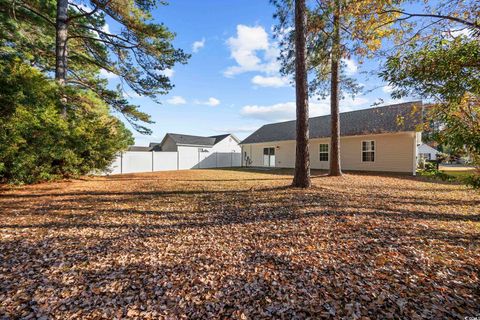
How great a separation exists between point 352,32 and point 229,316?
6.89 m

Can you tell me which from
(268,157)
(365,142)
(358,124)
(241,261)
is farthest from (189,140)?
(241,261)

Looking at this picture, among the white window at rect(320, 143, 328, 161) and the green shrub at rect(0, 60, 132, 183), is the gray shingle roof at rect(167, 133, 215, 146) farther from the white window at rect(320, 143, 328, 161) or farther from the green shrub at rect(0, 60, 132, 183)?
the green shrub at rect(0, 60, 132, 183)

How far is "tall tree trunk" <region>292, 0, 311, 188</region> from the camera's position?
274 inches

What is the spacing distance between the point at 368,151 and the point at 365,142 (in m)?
0.62

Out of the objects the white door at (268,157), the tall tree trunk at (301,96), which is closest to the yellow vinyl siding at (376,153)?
the white door at (268,157)

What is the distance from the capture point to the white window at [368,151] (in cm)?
1391

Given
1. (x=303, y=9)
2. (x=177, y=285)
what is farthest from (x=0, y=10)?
(x=177, y=285)

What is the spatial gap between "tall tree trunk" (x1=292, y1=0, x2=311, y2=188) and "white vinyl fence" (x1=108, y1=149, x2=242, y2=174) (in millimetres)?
10871

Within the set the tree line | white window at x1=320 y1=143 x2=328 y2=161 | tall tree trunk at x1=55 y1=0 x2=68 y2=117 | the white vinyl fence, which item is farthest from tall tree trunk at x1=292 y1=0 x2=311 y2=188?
the white vinyl fence

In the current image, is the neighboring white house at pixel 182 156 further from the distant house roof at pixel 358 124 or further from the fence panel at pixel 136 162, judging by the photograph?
the distant house roof at pixel 358 124

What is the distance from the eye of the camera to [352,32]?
19.1 ft

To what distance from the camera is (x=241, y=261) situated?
2.83 metres

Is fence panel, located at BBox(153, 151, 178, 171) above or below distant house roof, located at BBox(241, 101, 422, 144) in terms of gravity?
below

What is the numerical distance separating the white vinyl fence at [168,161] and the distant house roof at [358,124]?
382cm
